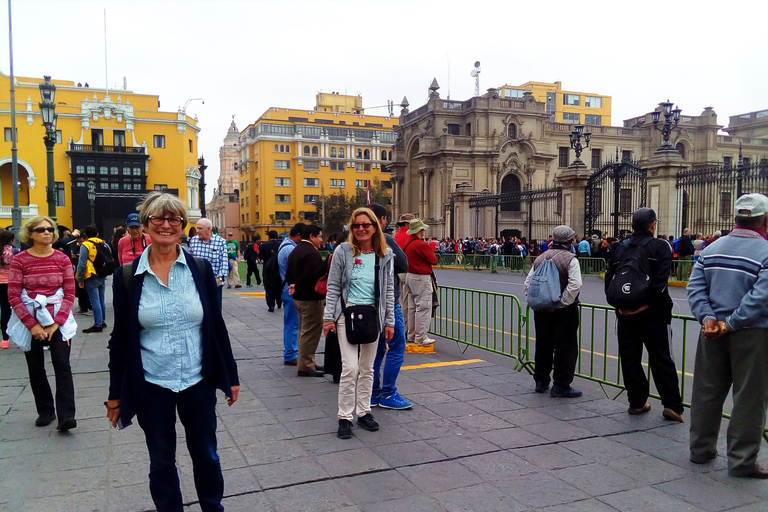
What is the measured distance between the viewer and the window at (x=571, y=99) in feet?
249

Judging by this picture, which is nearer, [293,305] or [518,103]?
[293,305]

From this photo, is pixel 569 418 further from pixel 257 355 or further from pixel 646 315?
pixel 257 355

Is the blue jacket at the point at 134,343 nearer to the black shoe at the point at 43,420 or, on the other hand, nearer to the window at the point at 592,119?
the black shoe at the point at 43,420

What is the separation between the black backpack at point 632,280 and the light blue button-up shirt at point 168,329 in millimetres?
3644

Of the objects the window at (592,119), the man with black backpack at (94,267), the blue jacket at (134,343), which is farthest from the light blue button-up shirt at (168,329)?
the window at (592,119)

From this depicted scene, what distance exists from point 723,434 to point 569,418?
124cm

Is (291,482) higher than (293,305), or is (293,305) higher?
(293,305)

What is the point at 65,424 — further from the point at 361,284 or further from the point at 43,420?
the point at 361,284

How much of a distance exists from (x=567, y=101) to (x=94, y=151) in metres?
58.0

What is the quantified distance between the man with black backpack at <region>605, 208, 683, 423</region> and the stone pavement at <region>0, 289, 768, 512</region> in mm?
283

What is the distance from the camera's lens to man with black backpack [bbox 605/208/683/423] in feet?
16.3

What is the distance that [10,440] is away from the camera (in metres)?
4.68

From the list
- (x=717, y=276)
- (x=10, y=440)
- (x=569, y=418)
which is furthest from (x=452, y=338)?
(x=10, y=440)

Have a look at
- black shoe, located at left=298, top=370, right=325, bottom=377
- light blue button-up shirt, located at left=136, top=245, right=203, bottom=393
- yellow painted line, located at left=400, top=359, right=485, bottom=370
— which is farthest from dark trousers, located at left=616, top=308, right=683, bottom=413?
light blue button-up shirt, located at left=136, top=245, right=203, bottom=393
